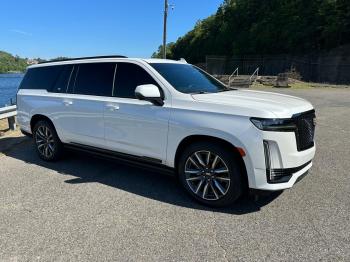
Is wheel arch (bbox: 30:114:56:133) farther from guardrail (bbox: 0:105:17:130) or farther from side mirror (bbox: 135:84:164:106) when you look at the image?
side mirror (bbox: 135:84:164:106)

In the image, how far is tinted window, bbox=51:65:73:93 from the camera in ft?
20.9

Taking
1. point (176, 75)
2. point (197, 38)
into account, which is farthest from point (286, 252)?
point (197, 38)

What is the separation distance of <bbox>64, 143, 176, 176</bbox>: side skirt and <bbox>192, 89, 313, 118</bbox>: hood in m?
1.07

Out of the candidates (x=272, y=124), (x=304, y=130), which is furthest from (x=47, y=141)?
(x=304, y=130)

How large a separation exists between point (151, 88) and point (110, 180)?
5.80 ft

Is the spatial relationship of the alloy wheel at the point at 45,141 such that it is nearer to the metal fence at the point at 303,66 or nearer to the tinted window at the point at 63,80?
the tinted window at the point at 63,80

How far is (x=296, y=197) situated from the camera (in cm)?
Result: 476

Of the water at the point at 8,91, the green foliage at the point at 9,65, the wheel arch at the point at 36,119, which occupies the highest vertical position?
the wheel arch at the point at 36,119

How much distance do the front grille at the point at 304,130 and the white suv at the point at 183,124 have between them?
0.01 m

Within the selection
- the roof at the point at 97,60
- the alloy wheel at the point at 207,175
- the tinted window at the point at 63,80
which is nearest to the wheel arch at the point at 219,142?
the alloy wheel at the point at 207,175

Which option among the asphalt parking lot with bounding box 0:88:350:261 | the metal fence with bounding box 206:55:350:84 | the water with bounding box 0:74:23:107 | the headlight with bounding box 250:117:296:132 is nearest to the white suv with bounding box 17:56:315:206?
the headlight with bounding box 250:117:296:132

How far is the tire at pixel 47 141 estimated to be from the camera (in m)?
6.54

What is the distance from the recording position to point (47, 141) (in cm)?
670

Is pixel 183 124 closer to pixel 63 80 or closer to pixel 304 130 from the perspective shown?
pixel 304 130
